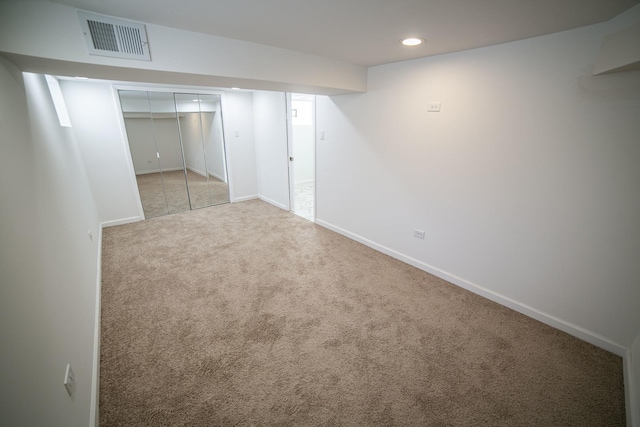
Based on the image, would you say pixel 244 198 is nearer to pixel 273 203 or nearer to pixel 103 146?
pixel 273 203

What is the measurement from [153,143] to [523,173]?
5.30m

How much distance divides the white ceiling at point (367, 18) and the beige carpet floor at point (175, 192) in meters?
3.63

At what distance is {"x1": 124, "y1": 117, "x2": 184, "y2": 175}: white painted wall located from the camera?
438 centimetres

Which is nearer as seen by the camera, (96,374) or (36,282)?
(36,282)

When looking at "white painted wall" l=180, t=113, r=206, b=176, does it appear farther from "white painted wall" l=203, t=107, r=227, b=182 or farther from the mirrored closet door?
"white painted wall" l=203, t=107, r=227, b=182

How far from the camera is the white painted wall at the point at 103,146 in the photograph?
12.6ft

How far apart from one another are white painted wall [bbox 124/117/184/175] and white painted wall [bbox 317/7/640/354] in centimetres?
349

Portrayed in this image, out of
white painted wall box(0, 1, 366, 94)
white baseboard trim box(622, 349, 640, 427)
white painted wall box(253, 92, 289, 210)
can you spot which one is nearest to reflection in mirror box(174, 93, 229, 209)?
white painted wall box(253, 92, 289, 210)

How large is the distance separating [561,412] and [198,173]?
5.77m

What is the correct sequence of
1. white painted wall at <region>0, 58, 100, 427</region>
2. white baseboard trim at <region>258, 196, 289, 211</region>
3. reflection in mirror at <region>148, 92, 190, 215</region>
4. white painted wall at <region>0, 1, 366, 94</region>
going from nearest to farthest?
white painted wall at <region>0, 58, 100, 427</region> < white painted wall at <region>0, 1, 366, 94</region> < reflection in mirror at <region>148, 92, 190, 215</region> < white baseboard trim at <region>258, 196, 289, 211</region>

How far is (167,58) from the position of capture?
1.84 metres

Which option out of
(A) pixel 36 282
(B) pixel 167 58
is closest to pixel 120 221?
(B) pixel 167 58

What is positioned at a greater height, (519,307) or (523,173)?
(523,173)

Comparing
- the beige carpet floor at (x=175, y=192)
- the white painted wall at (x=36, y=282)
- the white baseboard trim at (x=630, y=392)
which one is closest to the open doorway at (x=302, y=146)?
the beige carpet floor at (x=175, y=192)
